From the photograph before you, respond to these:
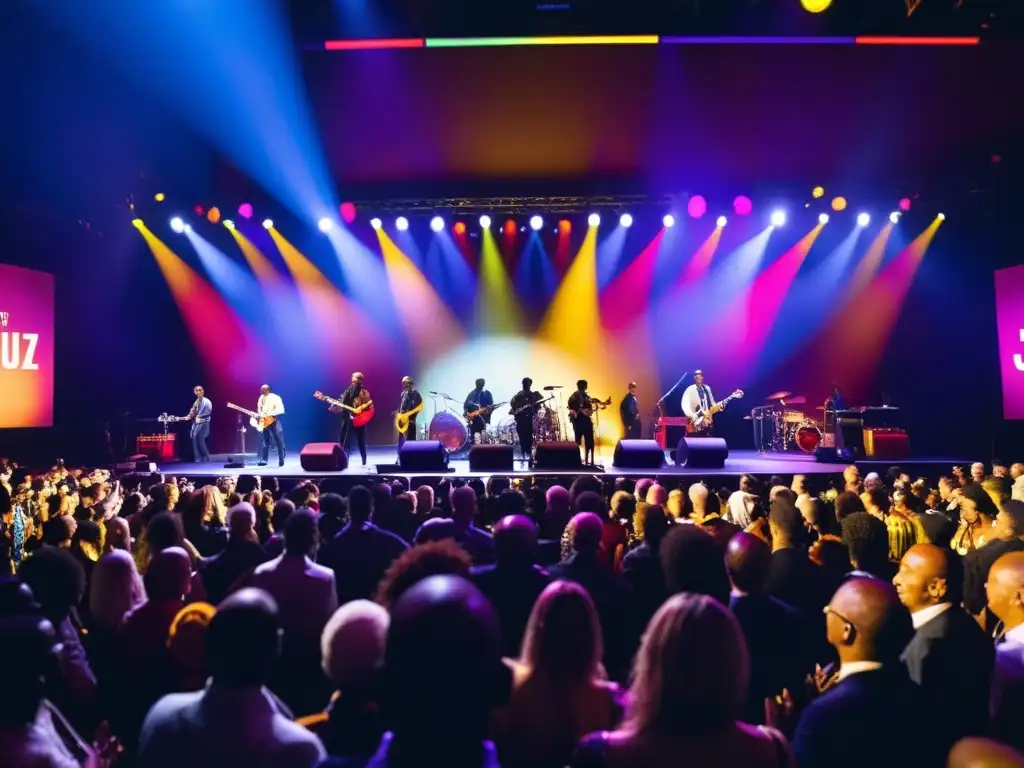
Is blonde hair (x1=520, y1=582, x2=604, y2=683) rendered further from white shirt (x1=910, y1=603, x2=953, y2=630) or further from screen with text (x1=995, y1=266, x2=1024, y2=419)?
screen with text (x1=995, y1=266, x2=1024, y2=419)

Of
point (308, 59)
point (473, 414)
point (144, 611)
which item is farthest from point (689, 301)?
point (144, 611)

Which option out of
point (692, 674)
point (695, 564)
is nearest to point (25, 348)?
point (695, 564)

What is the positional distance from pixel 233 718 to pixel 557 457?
9.10 m

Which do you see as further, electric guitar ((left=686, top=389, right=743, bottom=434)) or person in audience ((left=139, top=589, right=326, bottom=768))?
electric guitar ((left=686, top=389, right=743, bottom=434))

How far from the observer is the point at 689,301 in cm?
1655

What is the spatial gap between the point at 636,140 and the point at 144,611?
1192 centimetres

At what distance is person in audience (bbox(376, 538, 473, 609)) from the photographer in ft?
7.63

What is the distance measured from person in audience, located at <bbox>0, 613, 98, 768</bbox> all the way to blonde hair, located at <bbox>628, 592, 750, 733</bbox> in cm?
132

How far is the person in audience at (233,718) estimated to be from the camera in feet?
5.37

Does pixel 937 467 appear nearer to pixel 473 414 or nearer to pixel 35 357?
pixel 473 414

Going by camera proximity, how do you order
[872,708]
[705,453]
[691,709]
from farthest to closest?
1. [705,453]
2. [872,708]
3. [691,709]

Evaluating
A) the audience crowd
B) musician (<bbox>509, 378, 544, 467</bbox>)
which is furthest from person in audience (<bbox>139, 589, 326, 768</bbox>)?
musician (<bbox>509, 378, 544, 467</bbox>)

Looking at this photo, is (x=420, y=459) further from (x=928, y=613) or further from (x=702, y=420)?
(x=928, y=613)

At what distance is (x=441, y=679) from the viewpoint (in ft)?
3.92
